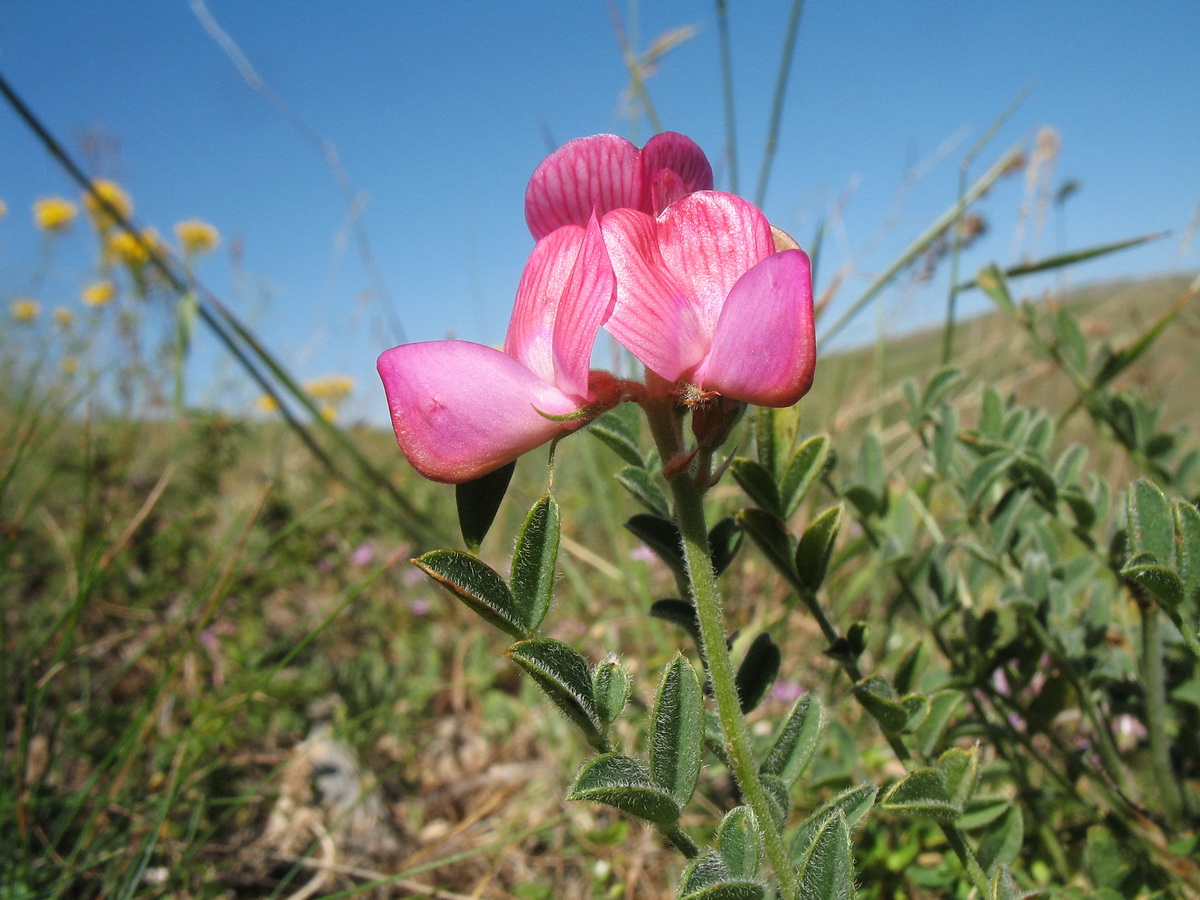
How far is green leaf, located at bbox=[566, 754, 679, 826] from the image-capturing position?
1.59 ft

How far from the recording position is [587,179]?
2.03ft

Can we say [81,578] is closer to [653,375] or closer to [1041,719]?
[653,375]

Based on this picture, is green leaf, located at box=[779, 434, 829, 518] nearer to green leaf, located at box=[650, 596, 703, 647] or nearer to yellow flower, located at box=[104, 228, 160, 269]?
green leaf, located at box=[650, 596, 703, 647]

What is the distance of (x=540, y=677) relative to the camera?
509mm

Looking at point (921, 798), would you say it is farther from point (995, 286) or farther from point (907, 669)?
point (995, 286)

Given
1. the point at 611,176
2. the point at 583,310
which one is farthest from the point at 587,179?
the point at 583,310

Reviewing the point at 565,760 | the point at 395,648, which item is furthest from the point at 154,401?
the point at 565,760

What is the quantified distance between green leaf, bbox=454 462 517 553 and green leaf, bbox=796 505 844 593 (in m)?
0.27

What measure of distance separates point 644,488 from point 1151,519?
15.2 inches

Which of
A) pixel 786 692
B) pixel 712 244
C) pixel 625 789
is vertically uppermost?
pixel 712 244

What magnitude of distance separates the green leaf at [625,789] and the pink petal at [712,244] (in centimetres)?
30

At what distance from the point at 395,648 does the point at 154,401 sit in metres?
1.35

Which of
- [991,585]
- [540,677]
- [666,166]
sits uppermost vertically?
[666,166]

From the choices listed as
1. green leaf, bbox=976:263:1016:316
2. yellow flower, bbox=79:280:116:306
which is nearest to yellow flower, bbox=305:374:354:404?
yellow flower, bbox=79:280:116:306
